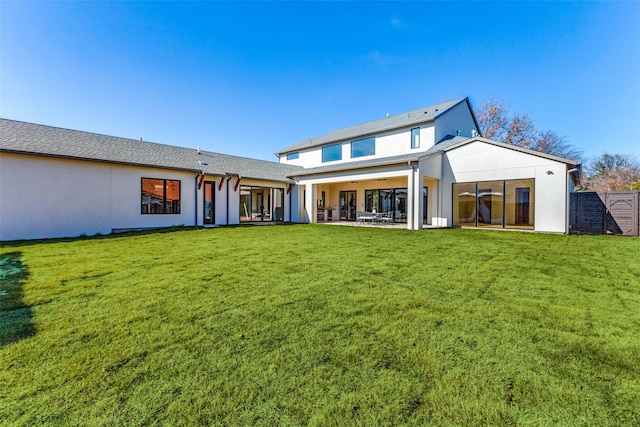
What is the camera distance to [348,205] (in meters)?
20.3

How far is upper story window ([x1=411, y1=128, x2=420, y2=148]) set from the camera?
17.1 metres

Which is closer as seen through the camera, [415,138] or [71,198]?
[71,198]

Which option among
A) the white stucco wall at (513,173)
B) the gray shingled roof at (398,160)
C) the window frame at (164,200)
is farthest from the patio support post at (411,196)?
the window frame at (164,200)

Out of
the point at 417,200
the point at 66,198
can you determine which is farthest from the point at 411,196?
the point at 66,198

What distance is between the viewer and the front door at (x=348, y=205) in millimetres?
20005

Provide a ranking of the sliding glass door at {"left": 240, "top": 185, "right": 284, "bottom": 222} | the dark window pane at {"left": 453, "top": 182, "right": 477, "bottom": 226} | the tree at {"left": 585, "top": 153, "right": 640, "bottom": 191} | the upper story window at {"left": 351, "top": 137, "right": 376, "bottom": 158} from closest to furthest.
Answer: the dark window pane at {"left": 453, "top": 182, "right": 477, "bottom": 226}, the sliding glass door at {"left": 240, "top": 185, "right": 284, "bottom": 222}, the upper story window at {"left": 351, "top": 137, "right": 376, "bottom": 158}, the tree at {"left": 585, "top": 153, "right": 640, "bottom": 191}

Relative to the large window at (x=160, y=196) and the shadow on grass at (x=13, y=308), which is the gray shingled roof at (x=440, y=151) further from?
the shadow on grass at (x=13, y=308)

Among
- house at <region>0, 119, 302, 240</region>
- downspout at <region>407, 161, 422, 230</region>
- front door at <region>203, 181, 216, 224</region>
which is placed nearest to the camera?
house at <region>0, 119, 302, 240</region>

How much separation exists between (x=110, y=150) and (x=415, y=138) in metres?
16.7

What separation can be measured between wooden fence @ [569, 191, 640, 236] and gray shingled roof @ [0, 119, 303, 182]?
1571 centimetres

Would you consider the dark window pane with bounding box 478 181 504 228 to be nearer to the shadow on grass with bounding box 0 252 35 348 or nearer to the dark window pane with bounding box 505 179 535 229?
the dark window pane with bounding box 505 179 535 229

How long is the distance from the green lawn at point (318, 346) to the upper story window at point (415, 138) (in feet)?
42.4

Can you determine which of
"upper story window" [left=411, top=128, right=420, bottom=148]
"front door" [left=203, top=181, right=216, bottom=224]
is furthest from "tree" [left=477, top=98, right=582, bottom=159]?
"front door" [left=203, top=181, right=216, bottom=224]

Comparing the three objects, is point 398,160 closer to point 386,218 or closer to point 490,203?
point 386,218
